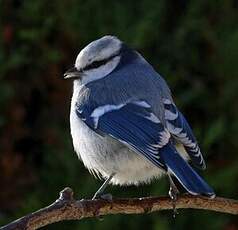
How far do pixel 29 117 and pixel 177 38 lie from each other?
2.90ft

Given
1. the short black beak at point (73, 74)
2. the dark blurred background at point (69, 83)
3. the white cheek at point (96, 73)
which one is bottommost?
the dark blurred background at point (69, 83)

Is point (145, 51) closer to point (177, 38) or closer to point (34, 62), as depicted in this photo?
point (177, 38)

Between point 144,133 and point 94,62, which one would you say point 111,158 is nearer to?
point 144,133

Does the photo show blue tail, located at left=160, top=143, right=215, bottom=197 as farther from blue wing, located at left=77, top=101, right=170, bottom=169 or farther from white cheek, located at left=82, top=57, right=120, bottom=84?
white cheek, located at left=82, top=57, right=120, bottom=84

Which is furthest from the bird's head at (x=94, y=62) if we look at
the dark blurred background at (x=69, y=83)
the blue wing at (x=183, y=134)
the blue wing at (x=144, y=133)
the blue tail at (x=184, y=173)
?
the dark blurred background at (x=69, y=83)

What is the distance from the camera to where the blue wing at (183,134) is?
3.21m

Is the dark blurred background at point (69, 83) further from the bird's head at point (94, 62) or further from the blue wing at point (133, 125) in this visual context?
the blue wing at point (133, 125)

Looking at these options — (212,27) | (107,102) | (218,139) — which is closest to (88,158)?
(107,102)

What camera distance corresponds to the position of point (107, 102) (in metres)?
3.39

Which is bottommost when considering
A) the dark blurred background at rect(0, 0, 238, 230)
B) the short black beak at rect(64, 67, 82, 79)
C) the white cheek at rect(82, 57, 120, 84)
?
Answer: the dark blurred background at rect(0, 0, 238, 230)

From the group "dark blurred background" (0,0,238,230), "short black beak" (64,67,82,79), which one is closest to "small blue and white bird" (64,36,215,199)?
"short black beak" (64,67,82,79)

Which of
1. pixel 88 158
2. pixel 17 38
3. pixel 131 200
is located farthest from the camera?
pixel 17 38

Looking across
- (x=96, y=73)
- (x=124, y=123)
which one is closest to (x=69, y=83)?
(x=96, y=73)

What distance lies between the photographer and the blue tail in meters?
2.86
